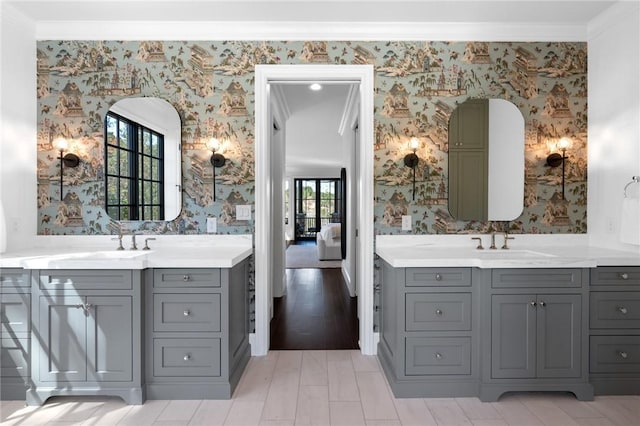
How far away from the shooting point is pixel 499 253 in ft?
9.09

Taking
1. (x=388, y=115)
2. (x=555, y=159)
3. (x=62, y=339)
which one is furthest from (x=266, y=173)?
(x=555, y=159)

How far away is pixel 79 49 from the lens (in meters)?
3.05

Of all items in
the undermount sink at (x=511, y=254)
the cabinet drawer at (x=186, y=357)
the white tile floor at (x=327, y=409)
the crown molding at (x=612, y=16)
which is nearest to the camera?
the white tile floor at (x=327, y=409)

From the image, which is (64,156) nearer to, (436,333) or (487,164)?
(436,333)

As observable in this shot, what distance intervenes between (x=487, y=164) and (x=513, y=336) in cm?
137

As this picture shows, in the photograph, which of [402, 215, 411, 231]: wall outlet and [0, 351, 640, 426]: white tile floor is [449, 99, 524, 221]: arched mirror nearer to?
[402, 215, 411, 231]: wall outlet

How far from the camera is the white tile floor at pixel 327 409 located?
7.26ft

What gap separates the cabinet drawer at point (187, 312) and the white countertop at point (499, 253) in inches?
47.5

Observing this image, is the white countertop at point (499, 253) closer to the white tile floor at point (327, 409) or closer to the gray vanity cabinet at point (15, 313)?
the white tile floor at point (327, 409)

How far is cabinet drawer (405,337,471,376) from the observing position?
2.47 metres

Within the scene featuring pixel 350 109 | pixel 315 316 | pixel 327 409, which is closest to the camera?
pixel 327 409

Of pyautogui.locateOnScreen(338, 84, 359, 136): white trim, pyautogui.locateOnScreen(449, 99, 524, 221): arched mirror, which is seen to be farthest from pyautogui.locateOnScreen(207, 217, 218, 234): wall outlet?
pyautogui.locateOnScreen(338, 84, 359, 136): white trim

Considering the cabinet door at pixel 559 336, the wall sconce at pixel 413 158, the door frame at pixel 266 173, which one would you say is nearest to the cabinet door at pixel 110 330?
the door frame at pixel 266 173

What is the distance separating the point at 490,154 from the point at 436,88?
2.28 feet
